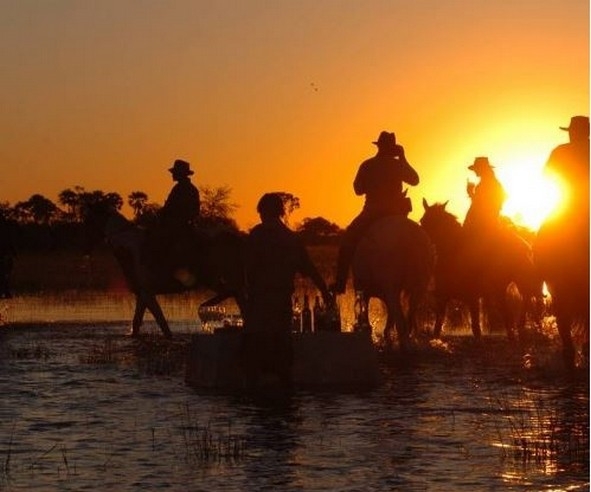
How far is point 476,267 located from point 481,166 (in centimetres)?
139

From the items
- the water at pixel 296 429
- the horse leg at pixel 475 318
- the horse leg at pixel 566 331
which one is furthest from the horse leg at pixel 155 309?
the horse leg at pixel 566 331

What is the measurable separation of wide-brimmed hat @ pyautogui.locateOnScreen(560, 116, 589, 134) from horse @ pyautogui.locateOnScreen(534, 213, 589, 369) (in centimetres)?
103

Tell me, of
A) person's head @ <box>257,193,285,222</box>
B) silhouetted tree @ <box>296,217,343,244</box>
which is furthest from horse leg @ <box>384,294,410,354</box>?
silhouetted tree @ <box>296,217,343,244</box>

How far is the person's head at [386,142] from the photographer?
1962cm

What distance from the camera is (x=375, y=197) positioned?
19.2 meters

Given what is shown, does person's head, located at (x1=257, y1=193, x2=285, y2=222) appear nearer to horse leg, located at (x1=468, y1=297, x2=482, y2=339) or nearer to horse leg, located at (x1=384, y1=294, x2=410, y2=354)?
horse leg, located at (x1=384, y1=294, x2=410, y2=354)

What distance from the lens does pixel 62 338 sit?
73.9 feet

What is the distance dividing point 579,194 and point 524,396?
108 inches

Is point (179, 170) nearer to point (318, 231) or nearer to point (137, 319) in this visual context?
point (137, 319)

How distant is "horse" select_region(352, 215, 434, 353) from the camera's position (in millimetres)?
18844

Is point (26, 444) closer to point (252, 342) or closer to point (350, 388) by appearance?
point (252, 342)

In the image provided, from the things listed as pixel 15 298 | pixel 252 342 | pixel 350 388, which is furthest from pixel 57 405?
pixel 15 298

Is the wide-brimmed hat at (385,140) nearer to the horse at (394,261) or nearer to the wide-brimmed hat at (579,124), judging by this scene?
the horse at (394,261)

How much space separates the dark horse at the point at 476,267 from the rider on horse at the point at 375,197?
2.94 meters
